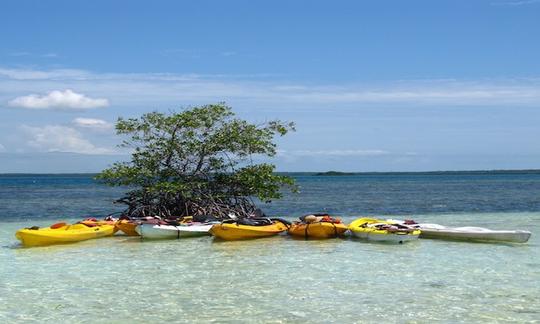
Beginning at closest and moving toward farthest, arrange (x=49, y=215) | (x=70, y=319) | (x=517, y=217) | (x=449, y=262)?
(x=70, y=319)
(x=449, y=262)
(x=517, y=217)
(x=49, y=215)

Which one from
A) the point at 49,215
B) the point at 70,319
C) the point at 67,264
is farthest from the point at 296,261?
the point at 49,215

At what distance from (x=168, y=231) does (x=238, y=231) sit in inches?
92.1

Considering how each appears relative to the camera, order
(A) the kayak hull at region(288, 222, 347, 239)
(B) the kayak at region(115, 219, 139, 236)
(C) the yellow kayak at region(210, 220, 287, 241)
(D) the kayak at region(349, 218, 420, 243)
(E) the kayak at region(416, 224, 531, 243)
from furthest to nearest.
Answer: (B) the kayak at region(115, 219, 139, 236)
(A) the kayak hull at region(288, 222, 347, 239)
(C) the yellow kayak at region(210, 220, 287, 241)
(D) the kayak at region(349, 218, 420, 243)
(E) the kayak at region(416, 224, 531, 243)

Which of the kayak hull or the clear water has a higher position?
the kayak hull

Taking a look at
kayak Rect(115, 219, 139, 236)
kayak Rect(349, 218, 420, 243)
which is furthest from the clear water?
kayak Rect(115, 219, 139, 236)

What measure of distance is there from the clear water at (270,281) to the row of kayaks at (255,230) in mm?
450

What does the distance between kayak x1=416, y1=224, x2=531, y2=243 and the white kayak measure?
7350mm

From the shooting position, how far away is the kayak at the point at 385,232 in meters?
19.7

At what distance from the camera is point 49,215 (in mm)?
37344

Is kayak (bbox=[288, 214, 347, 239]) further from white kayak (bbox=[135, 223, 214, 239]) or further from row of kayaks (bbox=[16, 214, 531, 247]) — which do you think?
white kayak (bbox=[135, 223, 214, 239])

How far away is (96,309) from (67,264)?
534 cm

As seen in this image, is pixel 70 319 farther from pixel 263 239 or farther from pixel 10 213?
pixel 10 213

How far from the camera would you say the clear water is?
10.8m

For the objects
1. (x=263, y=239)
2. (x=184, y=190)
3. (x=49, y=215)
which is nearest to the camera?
(x=263, y=239)
